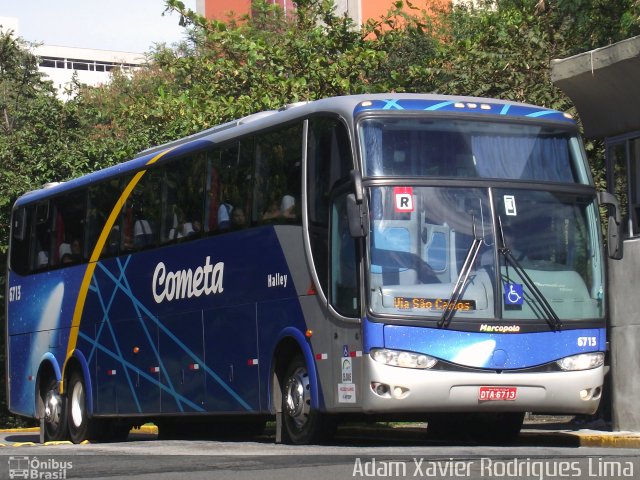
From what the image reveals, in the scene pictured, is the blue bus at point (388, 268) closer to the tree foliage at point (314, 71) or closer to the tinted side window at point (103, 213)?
the tinted side window at point (103, 213)

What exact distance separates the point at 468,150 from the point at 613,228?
5.76ft

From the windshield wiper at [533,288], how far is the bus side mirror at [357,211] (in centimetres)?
142

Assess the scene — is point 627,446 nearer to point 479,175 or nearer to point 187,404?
point 479,175

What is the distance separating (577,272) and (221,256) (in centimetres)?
440

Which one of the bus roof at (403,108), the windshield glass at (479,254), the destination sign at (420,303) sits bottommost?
the destination sign at (420,303)

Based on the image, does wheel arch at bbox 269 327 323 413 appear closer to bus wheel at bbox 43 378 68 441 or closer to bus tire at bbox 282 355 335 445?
bus tire at bbox 282 355 335 445

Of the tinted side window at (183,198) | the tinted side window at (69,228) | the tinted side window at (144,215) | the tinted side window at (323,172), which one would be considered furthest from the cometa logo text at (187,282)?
the tinted side window at (69,228)

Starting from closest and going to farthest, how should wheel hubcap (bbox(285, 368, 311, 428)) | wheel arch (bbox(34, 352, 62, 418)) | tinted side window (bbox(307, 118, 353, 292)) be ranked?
tinted side window (bbox(307, 118, 353, 292)) → wheel hubcap (bbox(285, 368, 311, 428)) → wheel arch (bbox(34, 352, 62, 418))

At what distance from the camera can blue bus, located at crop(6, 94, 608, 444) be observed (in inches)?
529

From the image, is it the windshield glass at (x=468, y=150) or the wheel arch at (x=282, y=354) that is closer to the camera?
the windshield glass at (x=468, y=150)

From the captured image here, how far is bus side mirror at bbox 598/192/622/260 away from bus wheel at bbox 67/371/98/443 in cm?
892

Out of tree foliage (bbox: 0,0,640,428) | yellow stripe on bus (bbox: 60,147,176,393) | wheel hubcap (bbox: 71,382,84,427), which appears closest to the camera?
yellow stripe on bus (bbox: 60,147,176,393)

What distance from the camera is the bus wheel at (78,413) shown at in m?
20.3

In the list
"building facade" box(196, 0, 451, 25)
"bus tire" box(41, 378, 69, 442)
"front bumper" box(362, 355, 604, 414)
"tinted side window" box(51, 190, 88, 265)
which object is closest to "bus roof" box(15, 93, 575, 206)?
"front bumper" box(362, 355, 604, 414)
